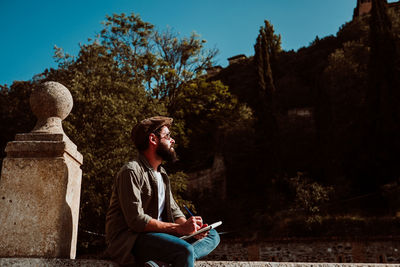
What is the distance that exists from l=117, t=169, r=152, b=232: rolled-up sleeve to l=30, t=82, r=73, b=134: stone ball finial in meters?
1.25

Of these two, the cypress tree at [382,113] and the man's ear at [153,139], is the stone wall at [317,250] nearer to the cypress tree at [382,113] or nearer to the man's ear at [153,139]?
the cypress tree at [382,113]

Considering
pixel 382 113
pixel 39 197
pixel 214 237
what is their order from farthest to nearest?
pixel 382 113 < pixel 39 197 < pixel 214 237

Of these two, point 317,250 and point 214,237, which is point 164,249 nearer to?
point 214,237

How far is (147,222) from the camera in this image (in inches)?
99.5

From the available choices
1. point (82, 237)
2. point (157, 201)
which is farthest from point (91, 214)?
point (157, 201)

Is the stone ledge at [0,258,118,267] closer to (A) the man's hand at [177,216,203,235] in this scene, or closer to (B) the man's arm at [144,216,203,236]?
(B) the man's arm at [144,216,203,236]

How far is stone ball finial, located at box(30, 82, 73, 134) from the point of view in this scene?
3545mm

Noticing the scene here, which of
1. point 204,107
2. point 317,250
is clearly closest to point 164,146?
point 317,250

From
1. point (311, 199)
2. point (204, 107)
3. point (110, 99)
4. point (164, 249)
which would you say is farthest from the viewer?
point (204, 107)

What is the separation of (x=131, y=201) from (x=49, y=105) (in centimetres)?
159

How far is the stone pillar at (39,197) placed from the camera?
10.0 ft

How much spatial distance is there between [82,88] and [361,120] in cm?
1842

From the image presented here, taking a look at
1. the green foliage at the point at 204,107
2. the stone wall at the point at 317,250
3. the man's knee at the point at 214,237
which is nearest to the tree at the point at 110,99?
the green foliage at the point at 204,107

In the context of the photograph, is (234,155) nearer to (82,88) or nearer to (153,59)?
(153,59)
